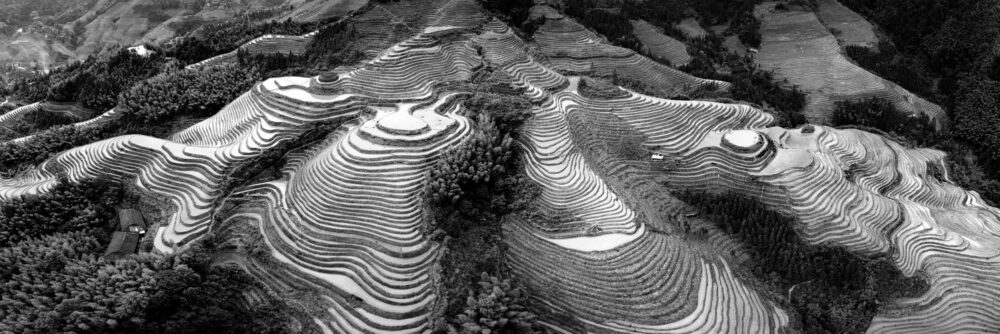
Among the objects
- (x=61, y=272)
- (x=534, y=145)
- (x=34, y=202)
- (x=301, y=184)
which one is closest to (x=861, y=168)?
(x=534, y=145)

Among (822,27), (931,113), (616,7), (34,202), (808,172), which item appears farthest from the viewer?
(616,7)

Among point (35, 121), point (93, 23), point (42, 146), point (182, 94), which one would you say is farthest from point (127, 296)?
point (93, 23)

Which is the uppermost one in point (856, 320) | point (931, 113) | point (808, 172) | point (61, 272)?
point (61, 272)

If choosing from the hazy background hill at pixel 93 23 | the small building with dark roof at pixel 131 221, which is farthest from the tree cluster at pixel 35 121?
the hazy background hill at pixel 93 23

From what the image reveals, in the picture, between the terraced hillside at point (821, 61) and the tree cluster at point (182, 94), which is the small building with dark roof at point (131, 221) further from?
the terraced hillside at point (821, 61)

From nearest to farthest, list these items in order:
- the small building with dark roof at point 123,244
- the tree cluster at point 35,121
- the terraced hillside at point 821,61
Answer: the small building with dark roof at point 123,244
the tree cluster at point 35,121
the terraced hillside at point 821,61

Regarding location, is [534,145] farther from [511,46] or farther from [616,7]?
[616,7]
